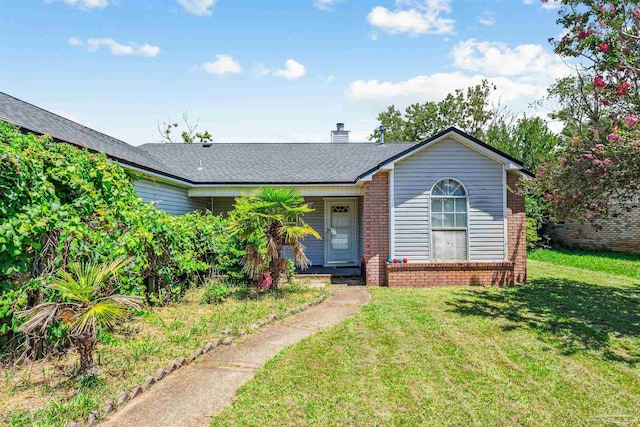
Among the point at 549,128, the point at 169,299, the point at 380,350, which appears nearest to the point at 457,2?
the point at 380,350

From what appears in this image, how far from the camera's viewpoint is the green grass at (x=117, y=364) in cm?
309

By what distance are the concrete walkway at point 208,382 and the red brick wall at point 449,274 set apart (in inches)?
147

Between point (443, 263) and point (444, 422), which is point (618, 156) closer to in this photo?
point (443, 263)

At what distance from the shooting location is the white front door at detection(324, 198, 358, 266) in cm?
1313

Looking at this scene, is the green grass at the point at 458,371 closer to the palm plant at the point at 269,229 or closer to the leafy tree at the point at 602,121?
the palm plant at the point at 269,229

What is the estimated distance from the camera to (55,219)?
160 inches

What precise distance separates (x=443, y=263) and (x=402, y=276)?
1.18 meters

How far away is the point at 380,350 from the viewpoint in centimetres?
493

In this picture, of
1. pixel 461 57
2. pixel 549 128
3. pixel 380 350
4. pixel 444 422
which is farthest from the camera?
pixel 549 128

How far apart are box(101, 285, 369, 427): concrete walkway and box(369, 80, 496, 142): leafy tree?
27.6m

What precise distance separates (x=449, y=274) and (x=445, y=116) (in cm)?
2657

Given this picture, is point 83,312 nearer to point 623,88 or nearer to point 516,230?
point 623,88

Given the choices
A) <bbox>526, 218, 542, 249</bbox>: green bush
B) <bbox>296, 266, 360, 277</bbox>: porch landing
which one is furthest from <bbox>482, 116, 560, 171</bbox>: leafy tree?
<bbox>296, 266, 360, 277</bbox>: porch landing

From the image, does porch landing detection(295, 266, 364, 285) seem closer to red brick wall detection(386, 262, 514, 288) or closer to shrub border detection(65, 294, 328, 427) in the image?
red brick wall detection(386, 262, 514, 288)
